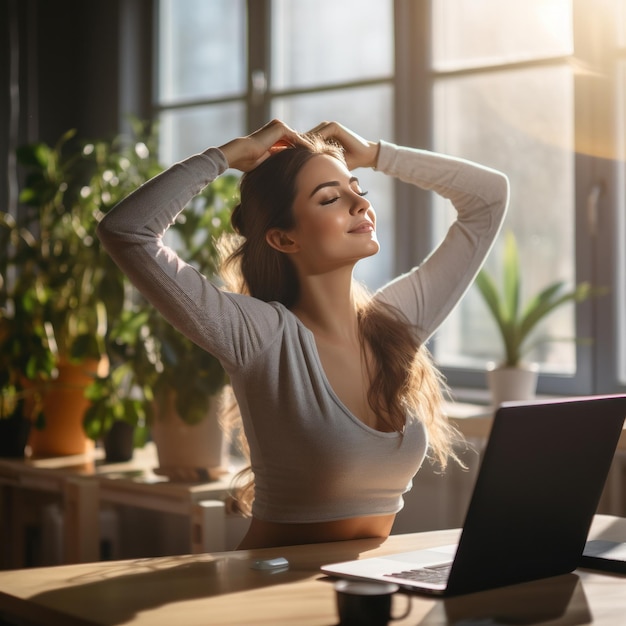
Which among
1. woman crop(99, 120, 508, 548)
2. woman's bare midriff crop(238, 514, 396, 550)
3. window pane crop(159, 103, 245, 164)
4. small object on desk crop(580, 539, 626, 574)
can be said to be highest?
window pane crop(159, 103, 245, 164)

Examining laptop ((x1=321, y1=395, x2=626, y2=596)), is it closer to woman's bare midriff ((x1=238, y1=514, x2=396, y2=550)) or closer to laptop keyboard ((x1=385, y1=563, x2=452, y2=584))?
laptop keyboard ((x1=385, y1=563, x2=452, y2=584))

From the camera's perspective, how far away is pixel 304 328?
68.9 inches

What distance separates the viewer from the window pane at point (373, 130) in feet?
12.0

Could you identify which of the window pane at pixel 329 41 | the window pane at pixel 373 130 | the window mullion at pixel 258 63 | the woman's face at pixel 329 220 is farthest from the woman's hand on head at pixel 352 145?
the window mullion at pixel 258 63

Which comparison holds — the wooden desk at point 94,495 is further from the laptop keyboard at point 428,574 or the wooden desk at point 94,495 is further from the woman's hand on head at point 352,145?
the laptop keyboard at point 428,574

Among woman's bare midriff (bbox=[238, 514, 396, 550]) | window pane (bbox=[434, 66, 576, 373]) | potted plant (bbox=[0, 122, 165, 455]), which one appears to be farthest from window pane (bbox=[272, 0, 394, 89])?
woman's bare midriff (bbox=[238, 514, 396, 550])

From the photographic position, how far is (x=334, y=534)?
66.3 inches

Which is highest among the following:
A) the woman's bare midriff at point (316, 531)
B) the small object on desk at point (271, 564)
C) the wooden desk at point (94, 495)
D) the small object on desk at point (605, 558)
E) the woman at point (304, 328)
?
the woman at point (304, 328)

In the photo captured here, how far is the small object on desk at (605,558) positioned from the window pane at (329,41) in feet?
8.18

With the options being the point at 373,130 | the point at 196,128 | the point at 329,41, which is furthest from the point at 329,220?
the point at 196,128

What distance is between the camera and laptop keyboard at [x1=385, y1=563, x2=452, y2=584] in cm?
125

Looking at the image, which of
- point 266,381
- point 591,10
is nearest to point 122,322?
point 266,381

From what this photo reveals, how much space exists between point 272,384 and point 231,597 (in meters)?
0.54

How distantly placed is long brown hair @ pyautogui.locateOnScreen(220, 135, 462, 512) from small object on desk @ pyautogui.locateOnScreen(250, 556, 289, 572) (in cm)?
45
